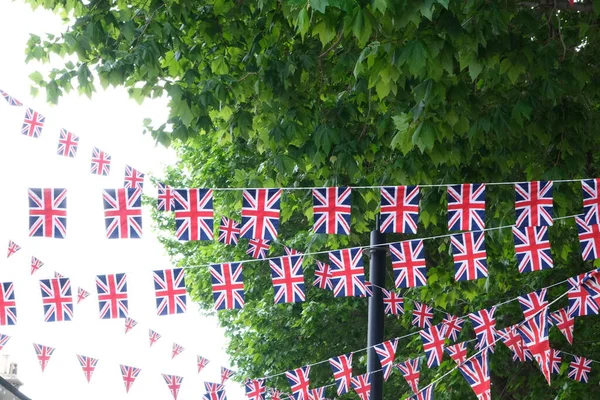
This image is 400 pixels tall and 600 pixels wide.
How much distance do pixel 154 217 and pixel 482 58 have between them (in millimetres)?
17022

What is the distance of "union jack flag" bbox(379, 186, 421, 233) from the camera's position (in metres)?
7.57

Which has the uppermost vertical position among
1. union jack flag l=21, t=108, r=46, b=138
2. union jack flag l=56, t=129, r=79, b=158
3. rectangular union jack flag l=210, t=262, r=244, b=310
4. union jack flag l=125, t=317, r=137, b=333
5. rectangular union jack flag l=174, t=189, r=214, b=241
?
union jack flag l=21, t=108, r=46, b=138

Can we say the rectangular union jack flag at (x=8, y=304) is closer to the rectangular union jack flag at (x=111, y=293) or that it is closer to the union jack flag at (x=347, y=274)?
the rectangular union jack flag at (x=111, y=293)

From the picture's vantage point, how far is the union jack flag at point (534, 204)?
7.41 meters

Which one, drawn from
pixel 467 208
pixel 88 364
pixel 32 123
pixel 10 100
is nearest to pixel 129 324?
pixel 88 364

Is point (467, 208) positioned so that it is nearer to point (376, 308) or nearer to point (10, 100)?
point (376, 308)

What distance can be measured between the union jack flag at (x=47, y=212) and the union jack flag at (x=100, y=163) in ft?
4.46

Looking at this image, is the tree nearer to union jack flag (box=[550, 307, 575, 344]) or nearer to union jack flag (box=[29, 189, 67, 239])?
union jack flag (box=[550, 307, 575, 344])

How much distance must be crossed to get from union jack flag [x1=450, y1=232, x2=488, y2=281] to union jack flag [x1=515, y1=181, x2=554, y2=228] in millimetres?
500

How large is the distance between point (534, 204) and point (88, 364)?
482 cm

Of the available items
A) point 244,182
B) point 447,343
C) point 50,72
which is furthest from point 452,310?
point 50,72

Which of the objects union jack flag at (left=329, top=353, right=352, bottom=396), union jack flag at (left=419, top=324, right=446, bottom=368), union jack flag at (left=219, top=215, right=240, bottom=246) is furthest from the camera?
union jack flag at (left=329, top=353, right=352, bottom=396)

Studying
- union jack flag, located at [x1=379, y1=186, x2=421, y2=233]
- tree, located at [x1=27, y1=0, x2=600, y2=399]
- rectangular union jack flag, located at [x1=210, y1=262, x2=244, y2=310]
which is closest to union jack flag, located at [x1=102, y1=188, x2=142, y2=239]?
rectangular union jack flag, located at [x1=210, y1=262, x2=244, y2=310]

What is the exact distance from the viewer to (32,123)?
8.00 metres
